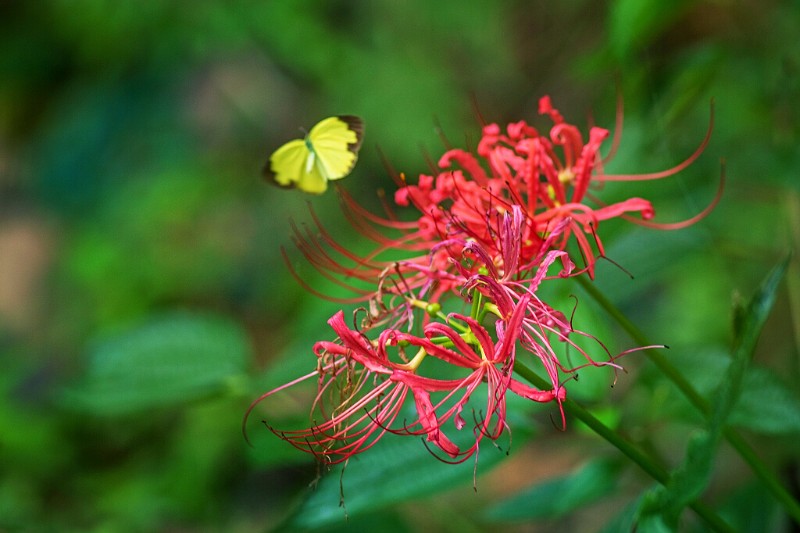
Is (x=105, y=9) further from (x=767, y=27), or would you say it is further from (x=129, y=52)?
(x=767, y=27)

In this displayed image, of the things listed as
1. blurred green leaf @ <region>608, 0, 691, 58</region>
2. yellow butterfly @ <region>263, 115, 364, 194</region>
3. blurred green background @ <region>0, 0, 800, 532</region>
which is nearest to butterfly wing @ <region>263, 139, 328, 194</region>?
yellow butterfly @ <region>263, 115, 364, 194</region>

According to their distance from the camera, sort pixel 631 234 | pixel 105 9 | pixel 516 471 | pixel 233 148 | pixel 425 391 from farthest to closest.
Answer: pixel 233 148 < pixel 105 9 < pixel 516 471 < pixel 631 234 < pixel 425 391

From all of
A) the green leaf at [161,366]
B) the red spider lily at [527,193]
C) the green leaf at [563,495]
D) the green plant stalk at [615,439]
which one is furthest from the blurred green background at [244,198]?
the green plant stalk at [615,439]

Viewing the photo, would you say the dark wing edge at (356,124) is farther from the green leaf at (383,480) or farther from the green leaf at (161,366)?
the green leaf at (161,366)

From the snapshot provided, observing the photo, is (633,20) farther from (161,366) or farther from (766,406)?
(161,366)

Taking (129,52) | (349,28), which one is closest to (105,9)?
→ (129,52)

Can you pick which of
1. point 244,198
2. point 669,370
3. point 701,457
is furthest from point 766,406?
point 244,198
